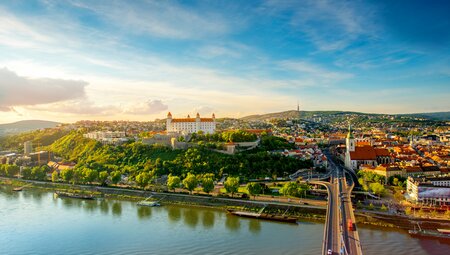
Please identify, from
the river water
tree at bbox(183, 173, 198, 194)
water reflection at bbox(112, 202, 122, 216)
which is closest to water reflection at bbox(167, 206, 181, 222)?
the river water

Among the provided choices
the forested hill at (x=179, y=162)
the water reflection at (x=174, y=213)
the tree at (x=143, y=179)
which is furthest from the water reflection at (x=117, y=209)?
the forested hill at (x=179, y=162)

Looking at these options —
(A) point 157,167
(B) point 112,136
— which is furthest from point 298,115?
(A) point 157,167

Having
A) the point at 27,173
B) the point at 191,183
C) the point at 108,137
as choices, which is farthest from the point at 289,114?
the point at 191,183

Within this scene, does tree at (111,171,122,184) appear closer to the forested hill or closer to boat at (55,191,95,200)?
the forested hill

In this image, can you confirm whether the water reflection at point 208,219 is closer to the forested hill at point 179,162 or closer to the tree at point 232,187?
the tree at point 232,187

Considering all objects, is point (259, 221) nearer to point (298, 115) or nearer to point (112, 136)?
point (112, 136)
